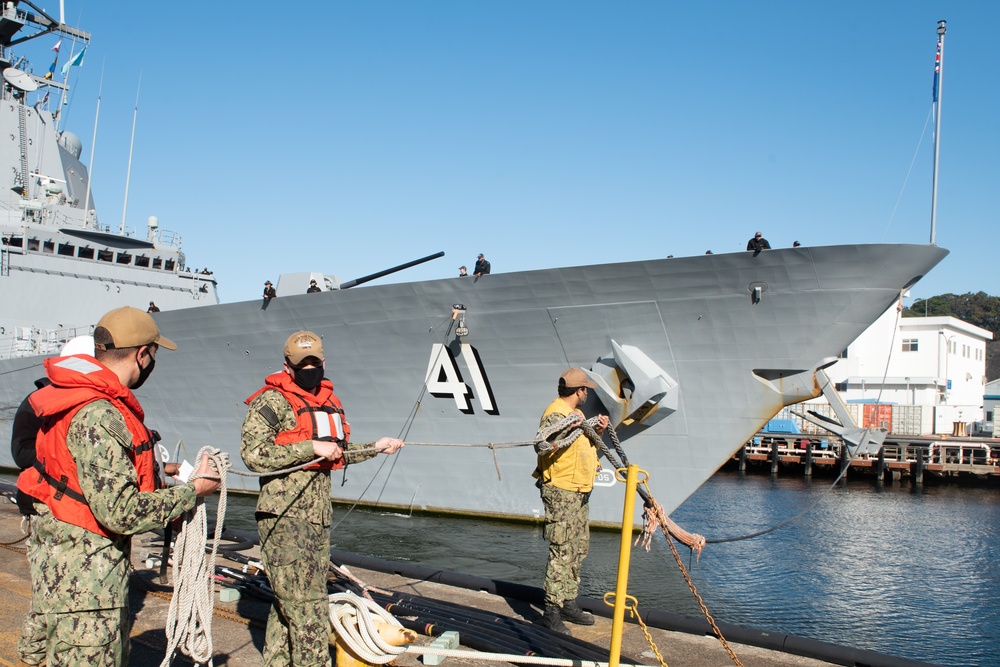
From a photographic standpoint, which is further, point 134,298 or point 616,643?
point 134,298

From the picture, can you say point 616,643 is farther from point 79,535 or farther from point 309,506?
point 79,535

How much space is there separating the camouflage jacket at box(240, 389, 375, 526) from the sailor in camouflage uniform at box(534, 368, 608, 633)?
4.93 ft

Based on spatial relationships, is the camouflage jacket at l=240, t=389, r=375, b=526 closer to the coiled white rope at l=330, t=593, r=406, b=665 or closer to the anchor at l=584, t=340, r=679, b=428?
the coiled white rope at l=330, t=593, r=406, b=665

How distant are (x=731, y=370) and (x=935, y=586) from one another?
4.18 metres

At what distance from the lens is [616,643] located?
2.95 meters

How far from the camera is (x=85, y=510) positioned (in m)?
2.34

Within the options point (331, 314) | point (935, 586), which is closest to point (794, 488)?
point (935, 586)

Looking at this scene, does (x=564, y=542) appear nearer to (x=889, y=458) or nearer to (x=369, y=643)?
(x=369, y=643)

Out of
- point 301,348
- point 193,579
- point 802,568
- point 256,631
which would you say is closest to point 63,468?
point 193,579

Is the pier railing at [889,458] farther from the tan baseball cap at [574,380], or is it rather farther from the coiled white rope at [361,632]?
the coiled white rope at [361,632]

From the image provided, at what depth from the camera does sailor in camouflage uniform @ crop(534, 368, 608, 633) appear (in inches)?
174

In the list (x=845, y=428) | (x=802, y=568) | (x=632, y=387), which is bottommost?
(x=802, y=568)

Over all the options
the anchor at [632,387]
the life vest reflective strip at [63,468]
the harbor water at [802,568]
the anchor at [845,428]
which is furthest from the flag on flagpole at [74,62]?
the life vest reflective strip at [63,468]

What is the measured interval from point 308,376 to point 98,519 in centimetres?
116
